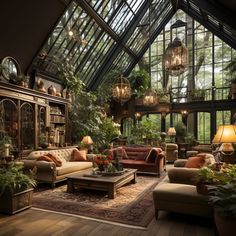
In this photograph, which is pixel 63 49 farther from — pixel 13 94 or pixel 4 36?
pixel 13 94

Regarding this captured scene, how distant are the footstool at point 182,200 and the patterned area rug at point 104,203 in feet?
1.14

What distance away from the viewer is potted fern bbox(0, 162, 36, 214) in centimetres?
349

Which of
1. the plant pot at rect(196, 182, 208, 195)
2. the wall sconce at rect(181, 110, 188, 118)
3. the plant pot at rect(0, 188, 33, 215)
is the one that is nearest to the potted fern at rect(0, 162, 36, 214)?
the plant pot at rect(0, 188, 33, 215)

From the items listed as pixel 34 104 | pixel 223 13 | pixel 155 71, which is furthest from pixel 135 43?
pixel 34 104

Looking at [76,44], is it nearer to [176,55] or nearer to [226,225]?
[176,55]

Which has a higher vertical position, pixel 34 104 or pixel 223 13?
pixel 223 13

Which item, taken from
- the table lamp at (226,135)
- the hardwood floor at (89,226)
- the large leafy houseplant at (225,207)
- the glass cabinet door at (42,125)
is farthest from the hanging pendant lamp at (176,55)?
the glass cabinet door at (42,125)

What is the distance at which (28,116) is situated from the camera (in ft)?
20.9

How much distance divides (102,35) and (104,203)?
7.17 meters

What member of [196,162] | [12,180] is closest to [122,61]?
[196,162]

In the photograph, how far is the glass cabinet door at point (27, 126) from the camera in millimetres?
6137

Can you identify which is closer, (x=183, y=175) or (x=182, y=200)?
(x=182, y=200)

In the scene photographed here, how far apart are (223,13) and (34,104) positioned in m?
5.91

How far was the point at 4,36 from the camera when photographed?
19.2 feet
